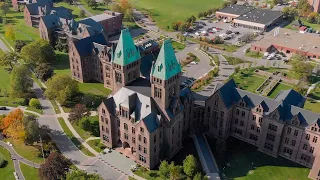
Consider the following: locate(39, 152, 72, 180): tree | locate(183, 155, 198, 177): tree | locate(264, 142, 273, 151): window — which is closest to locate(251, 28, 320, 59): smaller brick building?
locate(264, 142, 273, 151): window

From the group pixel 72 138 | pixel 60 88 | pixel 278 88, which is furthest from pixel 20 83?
pixel 278 88

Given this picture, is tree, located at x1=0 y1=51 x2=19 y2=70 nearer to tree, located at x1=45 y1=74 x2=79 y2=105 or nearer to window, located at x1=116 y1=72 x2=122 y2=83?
tree, located at x1=45 y1=74 x2=79 y2=105

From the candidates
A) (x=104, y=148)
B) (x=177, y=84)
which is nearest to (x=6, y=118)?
(x=104, y=148)

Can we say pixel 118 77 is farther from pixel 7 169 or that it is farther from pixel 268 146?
pixel 268 146

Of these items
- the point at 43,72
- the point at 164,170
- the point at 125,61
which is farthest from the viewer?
the point at 43,72

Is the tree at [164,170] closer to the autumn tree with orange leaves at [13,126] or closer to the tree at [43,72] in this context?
the autumn tree with orange leaves at [13,126]

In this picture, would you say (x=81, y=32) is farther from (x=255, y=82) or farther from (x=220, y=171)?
(x=220, y=171)

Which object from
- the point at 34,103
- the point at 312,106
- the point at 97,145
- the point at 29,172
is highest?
the point at 34,103
